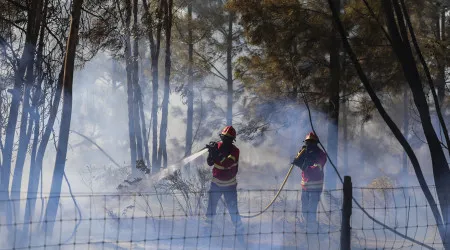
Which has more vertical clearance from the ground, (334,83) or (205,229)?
(334,83)

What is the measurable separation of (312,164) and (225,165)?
1501 mm

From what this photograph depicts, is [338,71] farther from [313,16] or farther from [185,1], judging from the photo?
[185,1]

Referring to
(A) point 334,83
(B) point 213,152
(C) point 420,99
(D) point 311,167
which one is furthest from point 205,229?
(A) point 334,83

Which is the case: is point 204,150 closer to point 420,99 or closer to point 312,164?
point 312,164

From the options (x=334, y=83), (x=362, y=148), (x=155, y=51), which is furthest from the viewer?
(x=362, y=148)

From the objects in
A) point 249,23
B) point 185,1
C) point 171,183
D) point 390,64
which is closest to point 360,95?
point 390,64

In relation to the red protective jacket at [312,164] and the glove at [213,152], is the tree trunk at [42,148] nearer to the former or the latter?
the glove at [213,152]

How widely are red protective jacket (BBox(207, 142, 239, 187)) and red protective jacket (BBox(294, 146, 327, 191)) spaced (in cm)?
111

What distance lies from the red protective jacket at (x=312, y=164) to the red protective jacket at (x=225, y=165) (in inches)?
43.7

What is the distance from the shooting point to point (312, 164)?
10.6 metres

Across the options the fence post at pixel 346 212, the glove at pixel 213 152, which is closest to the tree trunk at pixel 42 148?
the glove at pixel 213 152

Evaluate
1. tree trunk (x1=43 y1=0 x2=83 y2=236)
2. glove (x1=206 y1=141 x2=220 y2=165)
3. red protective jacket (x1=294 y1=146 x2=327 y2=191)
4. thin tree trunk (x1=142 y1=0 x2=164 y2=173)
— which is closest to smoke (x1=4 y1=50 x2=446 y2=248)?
red protective jacket (x1=294 y1=146 x2=327 y2=191)

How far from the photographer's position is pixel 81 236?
34.2 feet

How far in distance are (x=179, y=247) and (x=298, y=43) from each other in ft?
22.7
